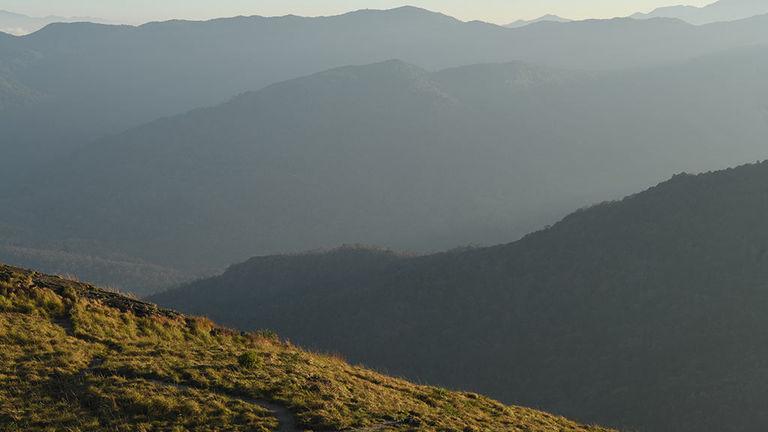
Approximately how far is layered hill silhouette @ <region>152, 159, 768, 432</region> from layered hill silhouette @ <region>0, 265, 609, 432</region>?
39872mm

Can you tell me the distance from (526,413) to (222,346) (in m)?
9.82

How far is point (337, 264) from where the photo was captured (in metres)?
118

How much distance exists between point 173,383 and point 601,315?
204 ft

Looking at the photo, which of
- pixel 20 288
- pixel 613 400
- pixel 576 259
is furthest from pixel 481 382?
pixel 20 288

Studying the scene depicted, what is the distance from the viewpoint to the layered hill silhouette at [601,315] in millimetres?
57406

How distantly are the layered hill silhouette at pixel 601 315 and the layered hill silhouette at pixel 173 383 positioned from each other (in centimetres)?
3987

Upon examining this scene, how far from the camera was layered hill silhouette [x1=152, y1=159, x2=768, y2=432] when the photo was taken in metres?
57.4

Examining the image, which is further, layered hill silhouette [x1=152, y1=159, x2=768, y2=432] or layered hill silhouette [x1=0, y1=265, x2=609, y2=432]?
layered hill silhouette [x1=152, y1=159, x2=768, y2=432]

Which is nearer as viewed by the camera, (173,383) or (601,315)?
(173,383)

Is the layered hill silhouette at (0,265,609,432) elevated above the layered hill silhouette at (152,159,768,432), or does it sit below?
above

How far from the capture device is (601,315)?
2822 inches

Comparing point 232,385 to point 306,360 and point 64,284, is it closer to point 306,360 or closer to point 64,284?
point 306,360

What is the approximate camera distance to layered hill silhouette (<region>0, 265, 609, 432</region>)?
14781mm

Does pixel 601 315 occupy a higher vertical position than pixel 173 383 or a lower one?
lower
